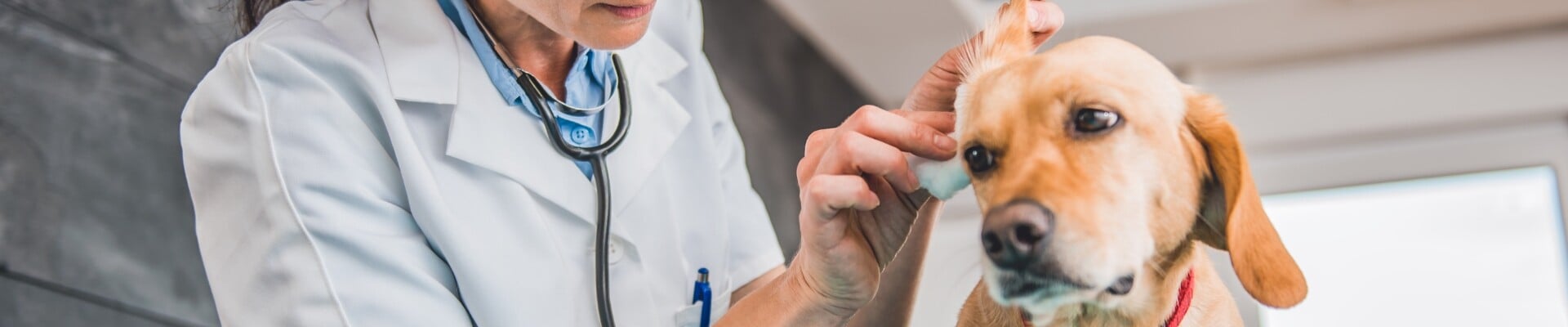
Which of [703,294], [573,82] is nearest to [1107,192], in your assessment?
[703,294]

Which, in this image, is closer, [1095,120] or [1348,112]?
[1095,120]

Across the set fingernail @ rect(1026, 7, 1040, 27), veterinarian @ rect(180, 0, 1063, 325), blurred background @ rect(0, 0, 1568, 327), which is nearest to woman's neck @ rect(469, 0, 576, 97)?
veterinarian @ rect(180, 0, 1063, 325)

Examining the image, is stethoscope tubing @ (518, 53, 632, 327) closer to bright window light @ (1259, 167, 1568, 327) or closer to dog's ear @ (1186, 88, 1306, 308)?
dog's ear @ (1186, 88, 1306, 308)

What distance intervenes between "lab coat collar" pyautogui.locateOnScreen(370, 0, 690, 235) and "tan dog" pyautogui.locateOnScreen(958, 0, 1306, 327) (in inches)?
16.9

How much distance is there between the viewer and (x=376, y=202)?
2.99 feet

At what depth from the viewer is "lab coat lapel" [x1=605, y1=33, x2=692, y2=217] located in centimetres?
111

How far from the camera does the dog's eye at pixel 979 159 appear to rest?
73cm

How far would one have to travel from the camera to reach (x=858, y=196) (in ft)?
2.68

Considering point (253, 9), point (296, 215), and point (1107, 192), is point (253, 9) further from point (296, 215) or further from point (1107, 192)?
point (1107, 192)

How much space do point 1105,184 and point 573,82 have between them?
0.61 meters

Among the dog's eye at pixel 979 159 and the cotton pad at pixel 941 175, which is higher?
the dog's eye at pixel 979 159

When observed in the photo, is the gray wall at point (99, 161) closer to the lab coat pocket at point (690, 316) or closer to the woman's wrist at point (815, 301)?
the lab coat pocket at point (690, 316)

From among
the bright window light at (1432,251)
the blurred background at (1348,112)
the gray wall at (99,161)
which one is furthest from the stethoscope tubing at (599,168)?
the bright window light at (1432,251)

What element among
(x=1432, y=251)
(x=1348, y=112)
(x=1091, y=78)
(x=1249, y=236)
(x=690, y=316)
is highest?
(x=1091, y=78)
